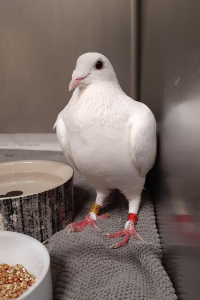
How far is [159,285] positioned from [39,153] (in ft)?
3.12

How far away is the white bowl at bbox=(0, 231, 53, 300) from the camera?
16.4 inches

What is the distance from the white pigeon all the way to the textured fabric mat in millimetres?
34

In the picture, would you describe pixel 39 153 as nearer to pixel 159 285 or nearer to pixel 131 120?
pixel 131 120

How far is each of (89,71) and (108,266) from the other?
42 centimetres

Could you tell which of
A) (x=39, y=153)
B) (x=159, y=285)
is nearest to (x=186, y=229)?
(x=159, y=285)

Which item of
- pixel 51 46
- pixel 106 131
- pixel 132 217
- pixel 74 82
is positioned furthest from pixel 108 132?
pixel 51 46

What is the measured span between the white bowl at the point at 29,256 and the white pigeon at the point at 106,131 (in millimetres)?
164

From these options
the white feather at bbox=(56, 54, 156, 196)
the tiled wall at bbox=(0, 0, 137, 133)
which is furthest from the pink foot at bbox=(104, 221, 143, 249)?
the tiled wall at bbox=(0, 0, 137, 133)

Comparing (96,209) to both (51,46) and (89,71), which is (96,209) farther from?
(51,46)

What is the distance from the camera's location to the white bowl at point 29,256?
1.37 feet

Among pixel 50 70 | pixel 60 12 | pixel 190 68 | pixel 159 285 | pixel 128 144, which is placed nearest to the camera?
pixel 190 68

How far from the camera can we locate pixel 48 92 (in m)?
1.36

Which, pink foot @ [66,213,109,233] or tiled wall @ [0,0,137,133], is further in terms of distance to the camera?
tiled wall @ [0,0,137,133]

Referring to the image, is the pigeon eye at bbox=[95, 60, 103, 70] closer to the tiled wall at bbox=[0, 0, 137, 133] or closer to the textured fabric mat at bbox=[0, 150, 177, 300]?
the textured fabric mat at bbox=[0, 150, 177, 300]
